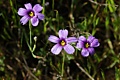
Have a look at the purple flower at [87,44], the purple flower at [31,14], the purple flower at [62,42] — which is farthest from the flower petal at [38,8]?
the purple flower at [87,44]

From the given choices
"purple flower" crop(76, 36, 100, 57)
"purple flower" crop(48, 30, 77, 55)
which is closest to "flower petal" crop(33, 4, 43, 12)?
"purple flower" crop(48, 30, 77, 55)

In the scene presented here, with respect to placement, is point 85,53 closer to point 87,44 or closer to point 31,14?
point 87,44

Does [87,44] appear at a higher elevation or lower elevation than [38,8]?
lower

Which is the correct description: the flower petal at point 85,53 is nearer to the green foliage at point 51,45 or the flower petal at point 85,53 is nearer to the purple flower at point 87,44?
the purple flower at point 87,44

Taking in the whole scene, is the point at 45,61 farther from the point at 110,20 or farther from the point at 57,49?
the point at 110,20

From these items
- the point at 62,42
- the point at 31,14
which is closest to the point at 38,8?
the point at 31,14

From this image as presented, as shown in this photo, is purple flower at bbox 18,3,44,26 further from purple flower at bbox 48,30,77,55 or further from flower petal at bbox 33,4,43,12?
purple flower at bbox 48,30,77,55

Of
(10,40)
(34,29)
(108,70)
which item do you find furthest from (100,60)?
(10,40)

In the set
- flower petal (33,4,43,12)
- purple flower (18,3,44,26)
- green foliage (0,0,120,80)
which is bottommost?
green foliage (0,0,120,80)
